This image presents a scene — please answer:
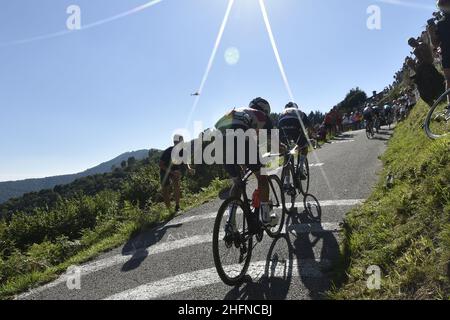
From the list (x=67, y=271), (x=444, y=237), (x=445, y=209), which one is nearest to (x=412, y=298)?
(x=444, y=237)

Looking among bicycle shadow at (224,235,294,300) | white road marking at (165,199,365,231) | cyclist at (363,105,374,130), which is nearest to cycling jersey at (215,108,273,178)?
bicycle shadow at (224,235,294,300)

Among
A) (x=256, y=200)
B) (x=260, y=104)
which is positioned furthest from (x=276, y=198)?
(x=260, y=104)

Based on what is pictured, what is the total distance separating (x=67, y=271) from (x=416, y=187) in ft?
20.1

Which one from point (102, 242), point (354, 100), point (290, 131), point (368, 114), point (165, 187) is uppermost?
point (354, 100)

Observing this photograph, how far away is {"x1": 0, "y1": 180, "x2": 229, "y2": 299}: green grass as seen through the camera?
6449 millimetres

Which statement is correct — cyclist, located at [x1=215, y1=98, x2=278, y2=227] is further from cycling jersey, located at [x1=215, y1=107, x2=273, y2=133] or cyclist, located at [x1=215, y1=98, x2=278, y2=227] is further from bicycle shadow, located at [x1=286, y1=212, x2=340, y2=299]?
bicycle shadow, located at [x1=286, y1=212, x2=340, y2=299]

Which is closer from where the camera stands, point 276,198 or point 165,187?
point 276,198

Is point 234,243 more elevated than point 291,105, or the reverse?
point 291,105

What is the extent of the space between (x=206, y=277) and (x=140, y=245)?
2802 mm

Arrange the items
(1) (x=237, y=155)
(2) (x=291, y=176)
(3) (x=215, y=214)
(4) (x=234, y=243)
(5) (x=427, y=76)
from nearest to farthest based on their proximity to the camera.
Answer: (4) (x=234, y=243)
(1) (x=237, y=155)
(2) (x=291, y=176)
(3) (x=215, y=214)
(5) (x=427, y=76)

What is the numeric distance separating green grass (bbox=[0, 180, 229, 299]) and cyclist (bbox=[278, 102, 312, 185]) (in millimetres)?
3773

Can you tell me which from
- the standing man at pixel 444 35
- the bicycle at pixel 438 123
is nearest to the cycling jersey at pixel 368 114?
the bicycle at pixel 438 123

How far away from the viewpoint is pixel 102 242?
8828mm

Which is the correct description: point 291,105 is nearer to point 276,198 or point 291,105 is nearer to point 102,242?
point 276,198
